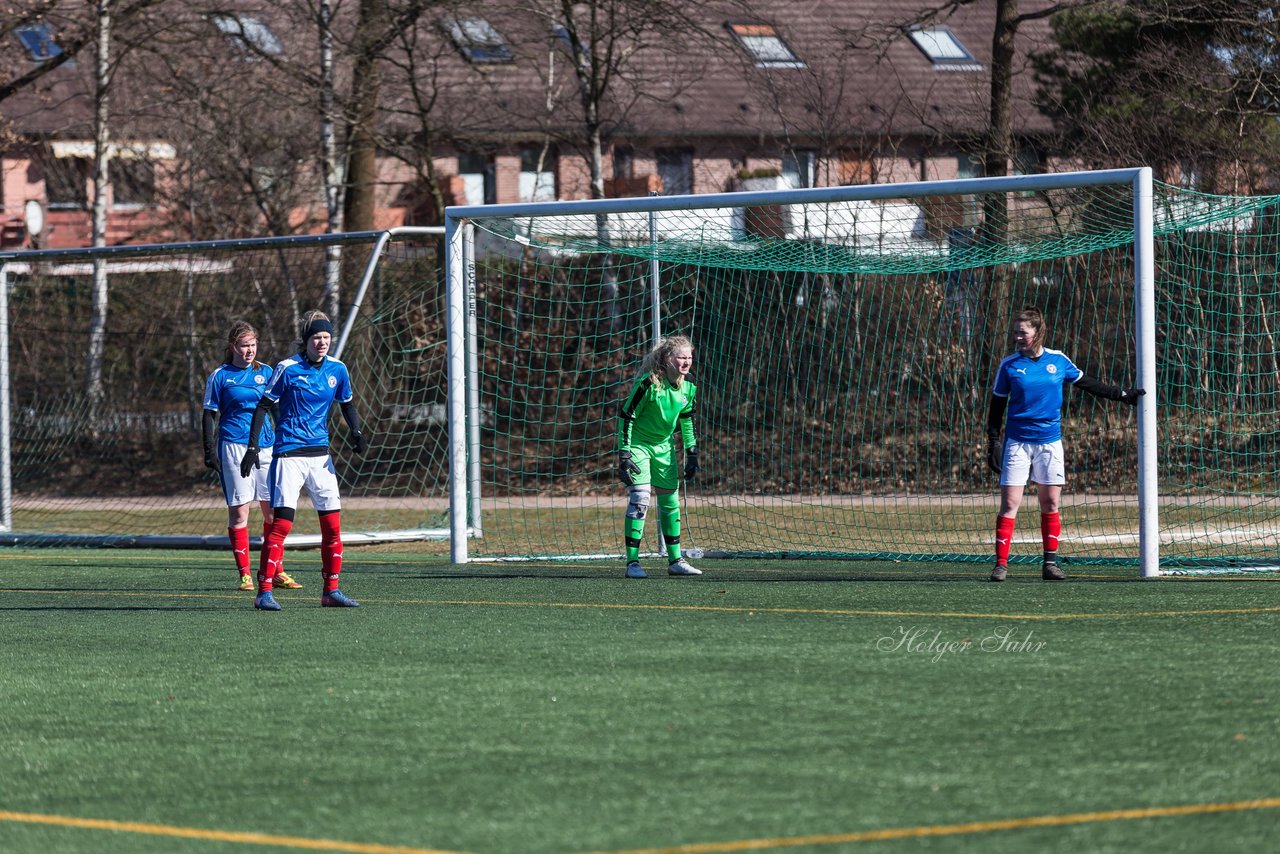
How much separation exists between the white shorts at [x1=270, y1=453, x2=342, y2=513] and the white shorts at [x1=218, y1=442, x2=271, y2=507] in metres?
1.48

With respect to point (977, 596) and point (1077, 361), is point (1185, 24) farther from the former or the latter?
point (977, 596)

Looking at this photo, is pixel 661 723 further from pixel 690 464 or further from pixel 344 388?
pixel 690 464

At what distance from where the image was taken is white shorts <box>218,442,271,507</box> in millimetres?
11648

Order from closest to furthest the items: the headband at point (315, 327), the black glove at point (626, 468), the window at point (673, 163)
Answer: the headband at point (315, 327) < the black glove at point (626, 468) < the window at point (673, 163)

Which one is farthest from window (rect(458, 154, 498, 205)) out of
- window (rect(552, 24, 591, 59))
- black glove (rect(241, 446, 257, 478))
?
black glove (rect(241, 446, 257, 478))

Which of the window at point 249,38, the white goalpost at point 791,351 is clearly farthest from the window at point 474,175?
the white goalpost at point 791,351

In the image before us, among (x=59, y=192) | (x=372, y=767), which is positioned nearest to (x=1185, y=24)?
(x=372, y=767)

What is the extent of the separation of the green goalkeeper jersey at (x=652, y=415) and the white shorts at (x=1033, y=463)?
222 cm

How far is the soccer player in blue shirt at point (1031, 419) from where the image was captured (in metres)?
10.5

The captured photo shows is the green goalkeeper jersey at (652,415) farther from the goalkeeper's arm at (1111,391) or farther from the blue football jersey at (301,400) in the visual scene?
the goalkeeper's arm at (1111,391)

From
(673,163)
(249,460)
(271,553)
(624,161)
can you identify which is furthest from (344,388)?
(673,163)

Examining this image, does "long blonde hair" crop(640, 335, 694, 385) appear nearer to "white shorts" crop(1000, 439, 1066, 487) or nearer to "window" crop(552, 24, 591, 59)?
"white shorts" crop(1000, 439, 1066, 487)

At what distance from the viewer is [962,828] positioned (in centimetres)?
452

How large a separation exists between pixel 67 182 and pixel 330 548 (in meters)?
24.1
